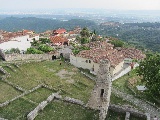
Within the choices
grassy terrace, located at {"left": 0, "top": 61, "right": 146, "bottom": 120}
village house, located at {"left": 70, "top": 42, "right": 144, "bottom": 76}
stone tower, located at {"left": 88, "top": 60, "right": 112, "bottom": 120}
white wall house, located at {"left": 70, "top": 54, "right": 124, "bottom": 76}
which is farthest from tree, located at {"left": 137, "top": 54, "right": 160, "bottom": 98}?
stone tower, located at {"left": 88, "top": 60, "right": 112, "bottom": 120}

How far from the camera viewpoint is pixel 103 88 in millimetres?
24828

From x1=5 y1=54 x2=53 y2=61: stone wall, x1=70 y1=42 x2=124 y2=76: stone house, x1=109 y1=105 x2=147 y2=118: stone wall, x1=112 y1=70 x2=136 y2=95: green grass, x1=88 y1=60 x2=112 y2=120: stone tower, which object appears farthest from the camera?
x1=5 y1=54 x2=53 y2=61: stone wall

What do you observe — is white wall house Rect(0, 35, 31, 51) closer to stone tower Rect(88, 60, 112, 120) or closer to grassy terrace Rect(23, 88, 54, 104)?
grassy terrace Rect(23, 88, 54, 104)

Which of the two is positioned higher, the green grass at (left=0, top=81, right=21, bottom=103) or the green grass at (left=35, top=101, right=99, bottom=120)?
the green grass at (left=35, top=101, right=99, bottom=120)

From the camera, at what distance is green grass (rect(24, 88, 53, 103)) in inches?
1315

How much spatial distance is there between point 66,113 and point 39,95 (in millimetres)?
10539

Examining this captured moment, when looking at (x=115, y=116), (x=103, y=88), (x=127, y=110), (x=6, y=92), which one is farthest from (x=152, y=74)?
(x=6, y=92)

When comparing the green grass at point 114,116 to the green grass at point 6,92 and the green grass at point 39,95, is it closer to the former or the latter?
the green grass at point 39,95

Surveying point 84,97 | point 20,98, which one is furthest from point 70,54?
point 20,98

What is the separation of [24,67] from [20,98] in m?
15.9

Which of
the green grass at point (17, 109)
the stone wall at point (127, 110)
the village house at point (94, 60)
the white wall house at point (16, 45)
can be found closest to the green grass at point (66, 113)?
the stone wall at point (127, 110)

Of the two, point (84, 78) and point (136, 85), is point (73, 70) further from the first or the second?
point (136, 85)

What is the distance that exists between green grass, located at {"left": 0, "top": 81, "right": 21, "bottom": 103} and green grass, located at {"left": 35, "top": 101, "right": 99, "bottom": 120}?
933 cm

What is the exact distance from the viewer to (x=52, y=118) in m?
24.6
